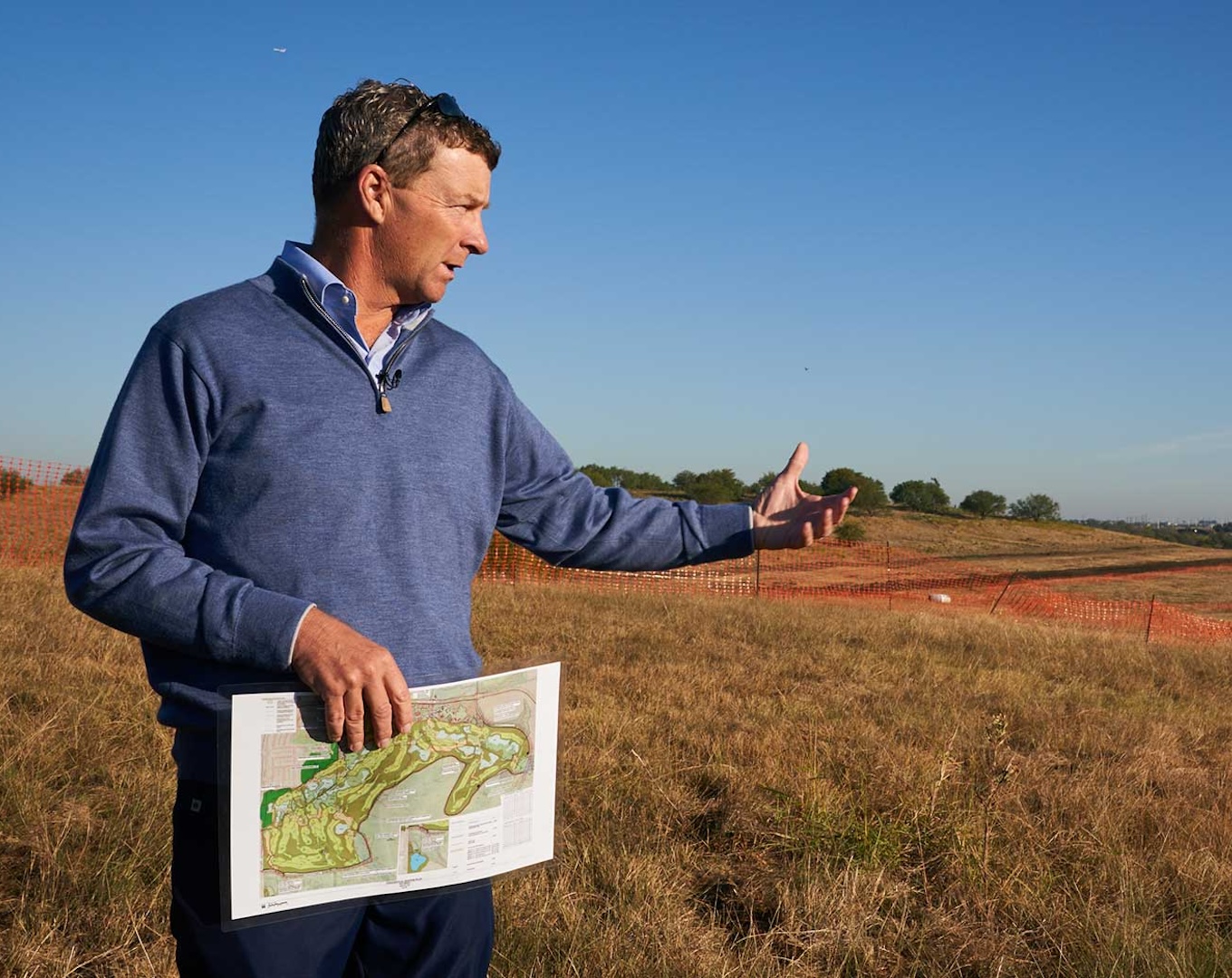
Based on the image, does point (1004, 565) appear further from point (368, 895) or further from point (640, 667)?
point (368, 895)

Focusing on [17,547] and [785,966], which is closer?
[785,966]

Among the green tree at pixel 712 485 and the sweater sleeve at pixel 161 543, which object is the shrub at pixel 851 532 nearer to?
the green tree at pixel 712 485

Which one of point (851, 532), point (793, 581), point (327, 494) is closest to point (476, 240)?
point (327, 494)

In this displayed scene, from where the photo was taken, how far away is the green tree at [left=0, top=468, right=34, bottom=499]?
75.4 feet

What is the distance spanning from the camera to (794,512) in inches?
84.4

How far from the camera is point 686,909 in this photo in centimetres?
358

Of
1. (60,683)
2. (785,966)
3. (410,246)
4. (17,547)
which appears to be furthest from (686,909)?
(17,547)

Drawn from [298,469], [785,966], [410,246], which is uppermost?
[410,246]

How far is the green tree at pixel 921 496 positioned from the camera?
183ft

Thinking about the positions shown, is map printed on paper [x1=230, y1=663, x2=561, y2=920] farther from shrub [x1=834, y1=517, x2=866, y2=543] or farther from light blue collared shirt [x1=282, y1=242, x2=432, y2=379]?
shrub [x1=834, y1=517, x2=866, y2=543]

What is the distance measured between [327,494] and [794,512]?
0.91 meters

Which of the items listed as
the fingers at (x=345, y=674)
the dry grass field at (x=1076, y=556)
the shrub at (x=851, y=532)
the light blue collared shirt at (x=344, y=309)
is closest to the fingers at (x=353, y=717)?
the fingers at (x=345, y=674)

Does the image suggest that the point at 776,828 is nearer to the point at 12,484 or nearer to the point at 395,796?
the point at 395,796

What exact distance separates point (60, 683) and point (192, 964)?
15.0 ft
